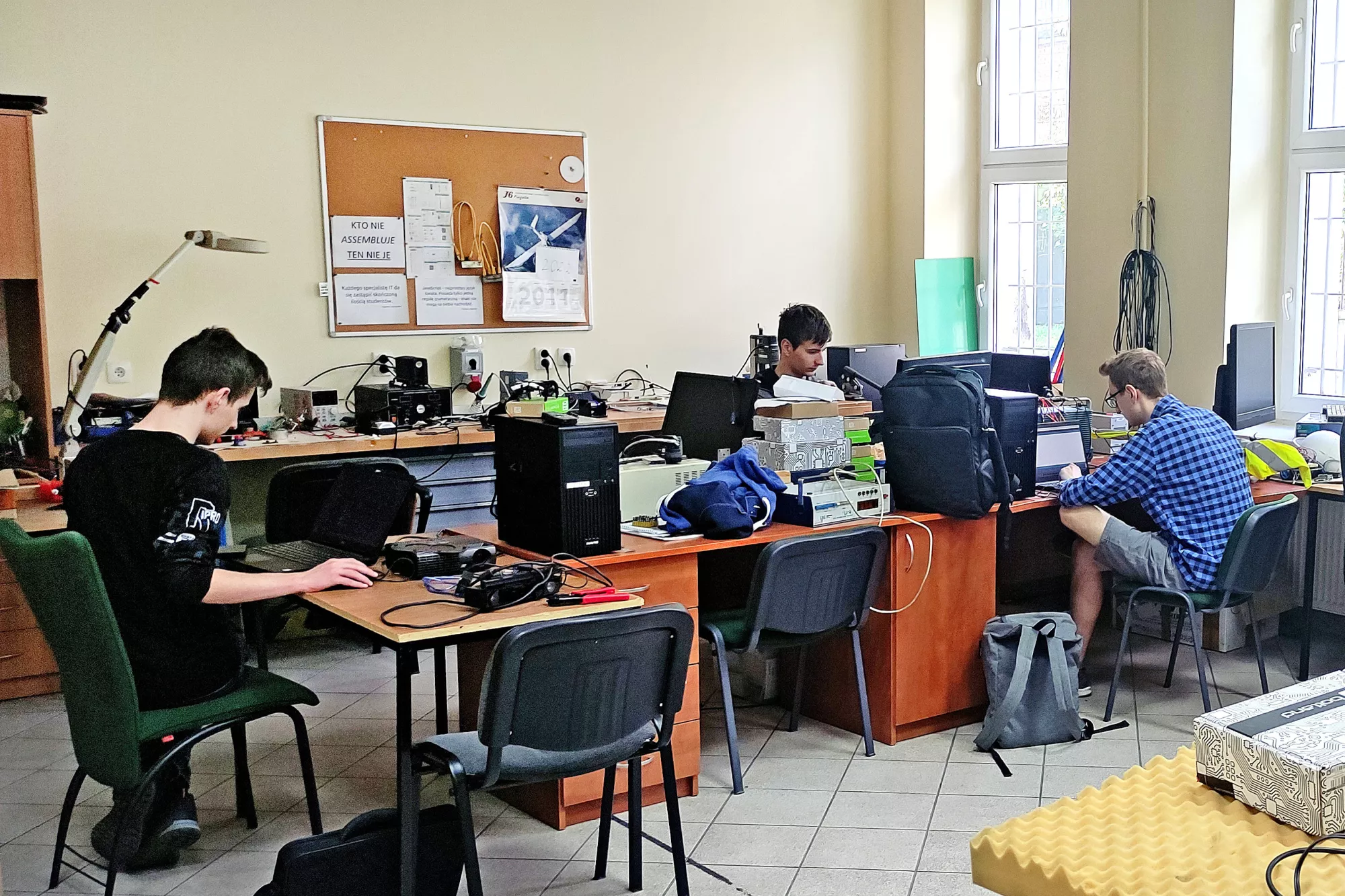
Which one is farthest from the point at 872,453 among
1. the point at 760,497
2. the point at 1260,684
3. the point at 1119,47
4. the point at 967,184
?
the point at 967,184

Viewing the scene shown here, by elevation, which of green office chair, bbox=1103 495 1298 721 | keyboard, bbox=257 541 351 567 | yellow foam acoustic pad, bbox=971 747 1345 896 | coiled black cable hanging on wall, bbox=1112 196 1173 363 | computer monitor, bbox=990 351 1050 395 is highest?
coiled black cable hanging on wall, bbox=1112 196 1173 363

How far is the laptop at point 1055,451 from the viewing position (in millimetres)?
4344

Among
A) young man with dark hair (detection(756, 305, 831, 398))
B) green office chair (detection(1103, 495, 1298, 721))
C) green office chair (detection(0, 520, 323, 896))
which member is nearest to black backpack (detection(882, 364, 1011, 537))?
green office chair (detection(1103, 495, 1298, 721))

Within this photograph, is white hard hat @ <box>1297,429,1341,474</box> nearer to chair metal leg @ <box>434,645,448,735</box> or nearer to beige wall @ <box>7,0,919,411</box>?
beige wall @ <box>7,0,919,411</box>

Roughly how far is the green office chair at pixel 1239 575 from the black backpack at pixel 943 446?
0.60m

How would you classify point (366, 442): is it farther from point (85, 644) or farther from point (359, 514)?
point (85, 644)

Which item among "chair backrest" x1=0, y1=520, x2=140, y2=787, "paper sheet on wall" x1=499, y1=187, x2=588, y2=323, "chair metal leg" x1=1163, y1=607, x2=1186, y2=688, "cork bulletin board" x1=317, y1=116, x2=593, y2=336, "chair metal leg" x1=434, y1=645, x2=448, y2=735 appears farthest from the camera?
"paper sheet on wall" x1=499, y1=187, x2=588, y2=323

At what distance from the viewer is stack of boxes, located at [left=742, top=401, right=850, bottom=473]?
3.77 meters

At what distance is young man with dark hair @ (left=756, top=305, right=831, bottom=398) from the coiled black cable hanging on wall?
5.52 feet

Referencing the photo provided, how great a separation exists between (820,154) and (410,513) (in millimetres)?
3814

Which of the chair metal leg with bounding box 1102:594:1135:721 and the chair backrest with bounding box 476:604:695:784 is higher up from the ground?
the chair backrest with bounding box 476:604:695:784

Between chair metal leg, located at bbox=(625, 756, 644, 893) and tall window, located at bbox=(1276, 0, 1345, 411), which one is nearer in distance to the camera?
chair metal leg, located at bbox=(625, 756, 644, 893)

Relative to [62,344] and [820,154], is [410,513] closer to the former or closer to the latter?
[62,344]

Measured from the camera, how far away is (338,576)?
9.16ft
